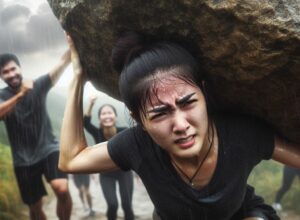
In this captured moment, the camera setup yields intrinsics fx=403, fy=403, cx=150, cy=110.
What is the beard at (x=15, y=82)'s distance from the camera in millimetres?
4777

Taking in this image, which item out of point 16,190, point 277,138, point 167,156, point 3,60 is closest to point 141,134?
point 167,156

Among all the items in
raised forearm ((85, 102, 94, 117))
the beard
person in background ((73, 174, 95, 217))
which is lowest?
person in background ((73, 174, 95, 217))

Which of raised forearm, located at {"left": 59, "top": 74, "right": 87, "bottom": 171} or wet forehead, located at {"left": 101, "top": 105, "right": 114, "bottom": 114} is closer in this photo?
raised forearm, located at {"left": 59, "top": 74, "right": 87, "bottom": 171}

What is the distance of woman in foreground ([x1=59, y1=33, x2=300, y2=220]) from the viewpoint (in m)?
1.61

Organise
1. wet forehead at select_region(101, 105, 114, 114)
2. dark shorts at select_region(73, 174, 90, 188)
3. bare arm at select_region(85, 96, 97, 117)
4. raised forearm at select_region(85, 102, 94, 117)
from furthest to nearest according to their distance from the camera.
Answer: dark shorts at select_region(73, 174, 90, 188) < wet forehead at select_region(101, 105, 114, 114) < raised forearm at select_region(85, 102, 94, 117) < bare arm at select_region(85, 96, 97, 117)

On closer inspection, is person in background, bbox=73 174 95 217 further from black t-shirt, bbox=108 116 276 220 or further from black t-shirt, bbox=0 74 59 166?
black t-shirt, bbox=108 116 276 220

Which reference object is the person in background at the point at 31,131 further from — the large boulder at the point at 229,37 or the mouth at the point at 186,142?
the mouth at the point at 186,142

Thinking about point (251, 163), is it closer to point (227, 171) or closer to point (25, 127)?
point (227, 171)

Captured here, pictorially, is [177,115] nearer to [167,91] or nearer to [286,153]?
[167,91]

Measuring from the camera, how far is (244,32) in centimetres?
158

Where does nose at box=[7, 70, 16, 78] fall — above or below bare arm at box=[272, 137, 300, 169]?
above

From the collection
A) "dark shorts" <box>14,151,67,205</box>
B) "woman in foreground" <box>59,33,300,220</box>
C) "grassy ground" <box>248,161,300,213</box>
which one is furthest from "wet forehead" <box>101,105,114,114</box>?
"grassy ground" <box>248,161,300,213</box>

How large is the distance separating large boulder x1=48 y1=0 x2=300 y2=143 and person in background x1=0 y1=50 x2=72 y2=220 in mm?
2786

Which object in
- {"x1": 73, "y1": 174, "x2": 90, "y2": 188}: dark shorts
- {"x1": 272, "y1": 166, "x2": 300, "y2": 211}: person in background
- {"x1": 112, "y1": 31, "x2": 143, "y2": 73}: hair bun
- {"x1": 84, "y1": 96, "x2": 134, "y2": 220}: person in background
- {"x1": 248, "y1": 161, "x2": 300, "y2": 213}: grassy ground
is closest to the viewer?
{"x1": 112, "y1": 31, "x2": 143, "y2": 73}: hair bun
